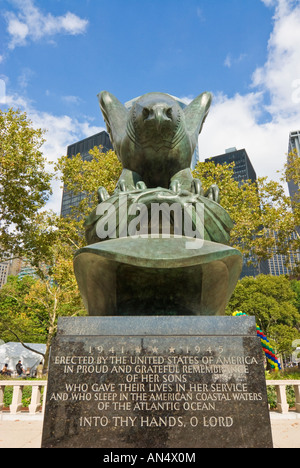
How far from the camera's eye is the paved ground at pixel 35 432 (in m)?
5.06

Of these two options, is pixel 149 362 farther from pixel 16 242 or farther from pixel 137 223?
pixel 16 242

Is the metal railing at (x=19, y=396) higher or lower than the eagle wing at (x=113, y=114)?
lower

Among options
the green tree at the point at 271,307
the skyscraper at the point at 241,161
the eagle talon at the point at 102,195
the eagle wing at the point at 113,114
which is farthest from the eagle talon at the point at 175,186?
the skyscraper at the point at 241,161

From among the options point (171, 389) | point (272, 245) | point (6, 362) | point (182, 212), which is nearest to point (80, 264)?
point (182, 212)

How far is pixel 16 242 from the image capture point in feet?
46.8

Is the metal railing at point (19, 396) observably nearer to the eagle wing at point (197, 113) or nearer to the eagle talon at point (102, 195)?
the eagle talon at point (102, 195)

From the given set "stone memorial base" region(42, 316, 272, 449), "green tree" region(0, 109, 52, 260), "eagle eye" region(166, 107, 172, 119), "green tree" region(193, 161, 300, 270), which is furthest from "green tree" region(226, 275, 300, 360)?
"stone memorial base" region(42, 316, 272, 449)

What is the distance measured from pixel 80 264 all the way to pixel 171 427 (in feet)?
5.35

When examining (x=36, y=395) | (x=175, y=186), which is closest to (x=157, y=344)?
(x=175, y=186)

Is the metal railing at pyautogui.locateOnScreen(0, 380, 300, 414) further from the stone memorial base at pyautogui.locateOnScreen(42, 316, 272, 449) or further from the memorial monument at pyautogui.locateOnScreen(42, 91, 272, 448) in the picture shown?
the stone memorial base at pyautogui.locateOnScreen(42, 316, 272, 449)

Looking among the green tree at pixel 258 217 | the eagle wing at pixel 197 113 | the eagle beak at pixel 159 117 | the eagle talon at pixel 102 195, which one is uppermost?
the green tree at pixel 258 217

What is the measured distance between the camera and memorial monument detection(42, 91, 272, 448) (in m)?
2.34

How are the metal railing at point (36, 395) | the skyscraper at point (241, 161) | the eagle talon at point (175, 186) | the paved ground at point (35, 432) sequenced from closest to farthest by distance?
1. the eagle talon at point (175, 186)
2. the paved ground at point (35, 432)
3. the metal railing at point (36, 395)
4. the skyscraper at point (241, 161)

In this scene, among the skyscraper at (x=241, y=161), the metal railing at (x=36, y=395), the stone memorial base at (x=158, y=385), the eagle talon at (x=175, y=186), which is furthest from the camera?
the skyscraper at (x=241, y=161)
